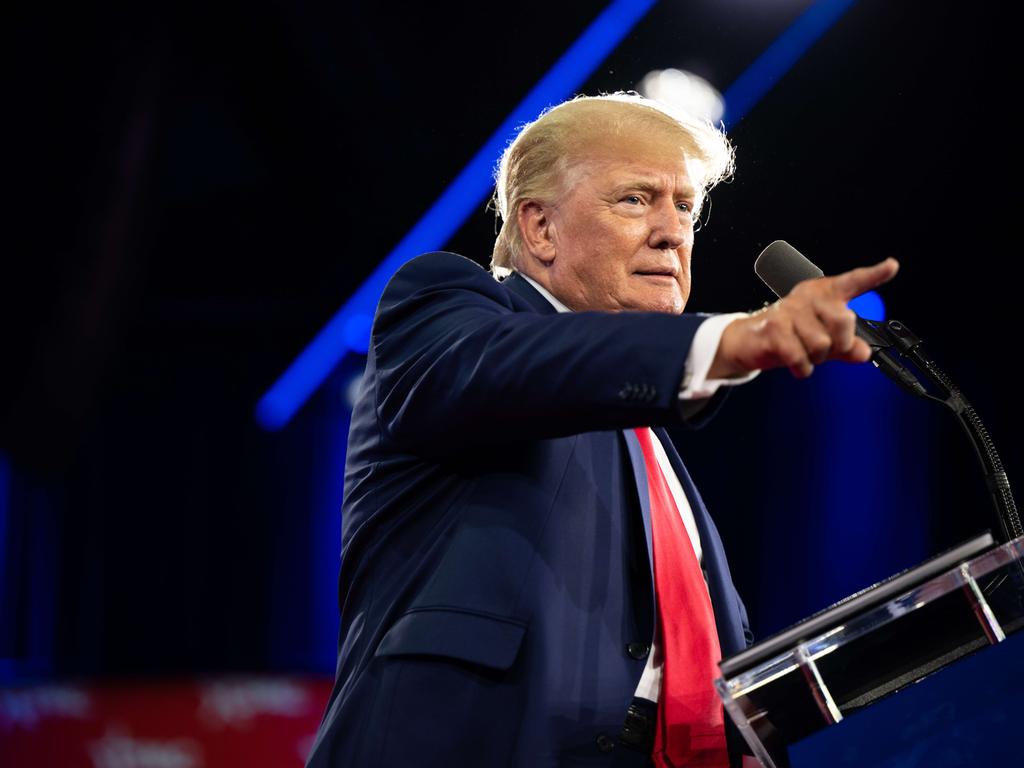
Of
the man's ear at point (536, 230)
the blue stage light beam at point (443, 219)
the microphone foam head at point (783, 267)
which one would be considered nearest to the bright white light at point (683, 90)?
the blue stage light beam at point (443, 219)

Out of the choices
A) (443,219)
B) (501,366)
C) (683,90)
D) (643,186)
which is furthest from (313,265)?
(501,366)

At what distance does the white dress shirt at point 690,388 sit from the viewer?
94 cm

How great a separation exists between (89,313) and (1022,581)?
131 inches

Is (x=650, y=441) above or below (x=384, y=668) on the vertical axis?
above

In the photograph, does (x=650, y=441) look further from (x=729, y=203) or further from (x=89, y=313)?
(x=89, y=313)

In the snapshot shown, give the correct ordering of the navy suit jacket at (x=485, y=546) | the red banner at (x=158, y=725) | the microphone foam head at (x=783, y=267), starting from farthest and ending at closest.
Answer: the red banner at (x=158, y=725)
the microphone foam head at (x=783, y=267)
the navy suit jacket at (x=485, y=546)

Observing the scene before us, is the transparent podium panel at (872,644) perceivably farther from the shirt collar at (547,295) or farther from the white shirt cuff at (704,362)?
the shirt collar at (547,295)

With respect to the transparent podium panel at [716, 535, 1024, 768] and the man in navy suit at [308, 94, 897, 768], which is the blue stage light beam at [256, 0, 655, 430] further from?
the transparent podium panel at [716, 535, 1024, 768]

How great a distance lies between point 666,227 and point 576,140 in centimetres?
18

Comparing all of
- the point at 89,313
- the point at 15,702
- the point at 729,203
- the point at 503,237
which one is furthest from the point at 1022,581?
the point at 89,313

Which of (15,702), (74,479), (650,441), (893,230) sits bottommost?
(15,702)

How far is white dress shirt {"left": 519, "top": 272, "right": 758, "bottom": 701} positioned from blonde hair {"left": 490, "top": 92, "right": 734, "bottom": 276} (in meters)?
0.13

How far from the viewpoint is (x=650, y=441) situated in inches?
59.9

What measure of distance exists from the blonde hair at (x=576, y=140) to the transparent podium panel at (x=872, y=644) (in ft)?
2.89
